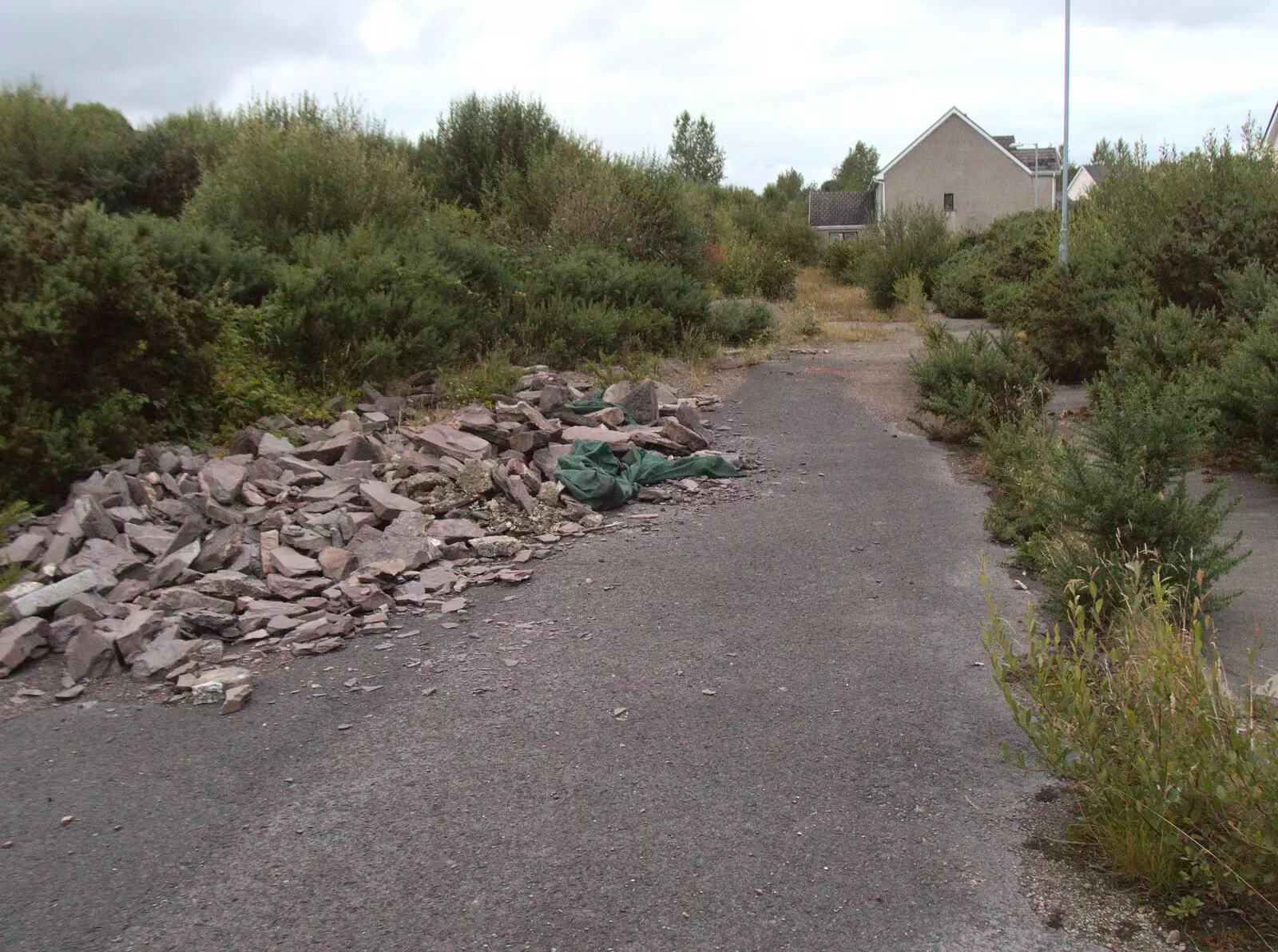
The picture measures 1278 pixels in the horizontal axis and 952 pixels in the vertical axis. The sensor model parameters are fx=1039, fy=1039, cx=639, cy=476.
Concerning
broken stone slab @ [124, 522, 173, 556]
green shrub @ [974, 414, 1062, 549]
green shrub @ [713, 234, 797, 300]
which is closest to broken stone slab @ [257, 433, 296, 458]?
broken stone slab @ [124, 522, 173, 556]

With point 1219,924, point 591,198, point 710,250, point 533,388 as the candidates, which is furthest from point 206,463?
point 710,250

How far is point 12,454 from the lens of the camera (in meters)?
7.39

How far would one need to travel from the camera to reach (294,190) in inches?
560

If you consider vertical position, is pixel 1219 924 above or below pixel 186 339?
below

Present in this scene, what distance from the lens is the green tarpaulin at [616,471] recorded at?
28.0 ft

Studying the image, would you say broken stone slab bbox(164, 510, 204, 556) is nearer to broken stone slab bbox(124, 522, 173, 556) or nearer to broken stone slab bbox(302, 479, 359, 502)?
broken stone slab bbox(124, 522, 173, 556)

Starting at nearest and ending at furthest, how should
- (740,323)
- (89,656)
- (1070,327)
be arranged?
(89,656)
(1070,327)
(740,323)

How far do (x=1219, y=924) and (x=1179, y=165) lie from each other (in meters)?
16.0

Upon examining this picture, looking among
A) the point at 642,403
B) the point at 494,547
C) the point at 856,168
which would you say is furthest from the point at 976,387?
the point at 856,168

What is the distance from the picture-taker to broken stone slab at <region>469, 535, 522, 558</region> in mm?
7199

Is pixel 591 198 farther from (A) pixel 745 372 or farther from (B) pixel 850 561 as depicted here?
(B) pixel 850 561

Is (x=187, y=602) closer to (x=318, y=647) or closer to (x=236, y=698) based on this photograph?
(x=318, y=647)

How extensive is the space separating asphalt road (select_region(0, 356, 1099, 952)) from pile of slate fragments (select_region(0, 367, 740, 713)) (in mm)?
451

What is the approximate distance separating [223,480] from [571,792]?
4.76 m
